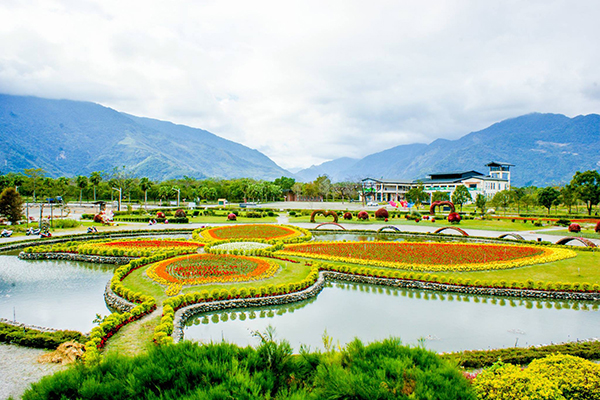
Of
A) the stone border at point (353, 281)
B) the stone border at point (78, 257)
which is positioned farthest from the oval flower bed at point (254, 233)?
the stone border at point (353, 281)

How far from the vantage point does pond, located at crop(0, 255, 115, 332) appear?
1311cm

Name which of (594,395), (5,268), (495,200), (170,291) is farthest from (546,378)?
(495,200)

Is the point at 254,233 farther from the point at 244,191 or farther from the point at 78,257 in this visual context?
the point at 244,191

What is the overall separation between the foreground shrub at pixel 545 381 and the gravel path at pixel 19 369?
922cm

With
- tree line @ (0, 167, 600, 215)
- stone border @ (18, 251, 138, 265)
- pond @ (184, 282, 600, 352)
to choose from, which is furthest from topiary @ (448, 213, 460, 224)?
stone border @ (18, 251, 138, 265)

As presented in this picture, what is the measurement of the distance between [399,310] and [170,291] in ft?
31.4

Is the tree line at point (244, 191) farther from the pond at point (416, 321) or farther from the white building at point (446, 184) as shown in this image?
the pond at point (416, 321)

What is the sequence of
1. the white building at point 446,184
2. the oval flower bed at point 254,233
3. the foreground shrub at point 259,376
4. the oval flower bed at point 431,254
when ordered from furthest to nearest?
1. the white building at point 446,184
2. the oval flower bed at point 254,233
3. the oval flower bed at point 431,254
4. the foreground shrub at point 259,376

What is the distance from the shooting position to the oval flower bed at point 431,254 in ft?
65.0

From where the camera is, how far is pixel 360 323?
1270 cm

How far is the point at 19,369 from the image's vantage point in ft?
29.1

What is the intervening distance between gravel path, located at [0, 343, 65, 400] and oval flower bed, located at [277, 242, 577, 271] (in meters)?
14.8

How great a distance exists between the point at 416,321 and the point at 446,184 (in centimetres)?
10635

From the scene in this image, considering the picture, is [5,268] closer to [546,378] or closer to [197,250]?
[197,250]
